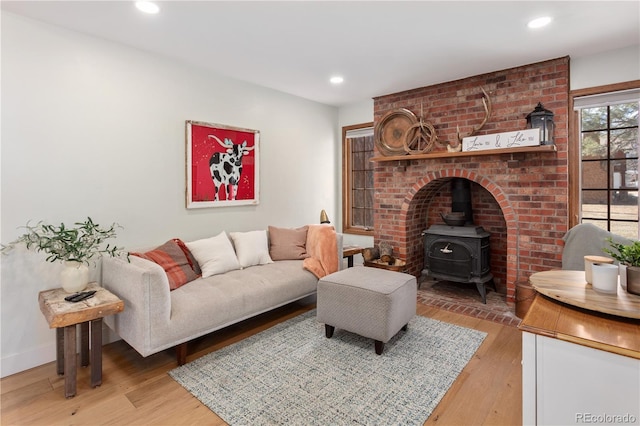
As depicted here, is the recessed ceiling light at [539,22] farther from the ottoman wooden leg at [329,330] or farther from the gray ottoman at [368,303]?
the ottoman wooden leg at [329,330]

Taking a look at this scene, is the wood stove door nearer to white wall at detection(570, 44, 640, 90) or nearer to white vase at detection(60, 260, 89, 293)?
white wall at detection(570, 44, 640, 90)

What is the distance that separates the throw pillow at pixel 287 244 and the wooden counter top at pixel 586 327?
2.52m

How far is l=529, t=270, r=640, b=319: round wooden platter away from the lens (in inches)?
52.5

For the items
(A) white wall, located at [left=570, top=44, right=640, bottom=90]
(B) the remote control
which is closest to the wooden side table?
(B) the remote control

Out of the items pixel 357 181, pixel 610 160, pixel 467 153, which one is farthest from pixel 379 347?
pixel 357 181

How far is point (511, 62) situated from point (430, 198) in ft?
5.99

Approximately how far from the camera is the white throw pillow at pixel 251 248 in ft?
11.1

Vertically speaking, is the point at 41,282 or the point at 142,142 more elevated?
the point at 142,142

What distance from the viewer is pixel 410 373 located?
7.47 ft

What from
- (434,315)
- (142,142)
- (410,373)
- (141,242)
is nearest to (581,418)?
(410,373)

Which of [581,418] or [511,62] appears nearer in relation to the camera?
[581,418]

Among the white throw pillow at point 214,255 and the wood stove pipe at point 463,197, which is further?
the wood stove pipe at point 463,197

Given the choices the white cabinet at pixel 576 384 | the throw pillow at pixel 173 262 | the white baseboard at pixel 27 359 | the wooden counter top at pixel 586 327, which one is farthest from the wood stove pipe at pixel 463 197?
the white baseboard at pixel 27 359

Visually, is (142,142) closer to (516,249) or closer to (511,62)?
(511,62)
